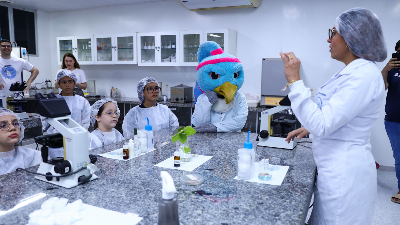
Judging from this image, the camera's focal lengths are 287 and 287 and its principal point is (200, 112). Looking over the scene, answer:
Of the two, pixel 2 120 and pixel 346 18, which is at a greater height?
pixel 346 18

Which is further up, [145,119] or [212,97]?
[212,97]

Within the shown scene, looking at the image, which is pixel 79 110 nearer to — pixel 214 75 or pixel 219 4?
pixel 214 75

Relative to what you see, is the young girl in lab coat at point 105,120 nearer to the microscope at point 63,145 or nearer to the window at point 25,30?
the microscope at point 63,145

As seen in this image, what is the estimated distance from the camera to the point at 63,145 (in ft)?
4.22

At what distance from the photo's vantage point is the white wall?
13.3ft

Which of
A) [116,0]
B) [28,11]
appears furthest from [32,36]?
[116,0]

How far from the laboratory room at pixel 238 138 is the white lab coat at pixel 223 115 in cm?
1

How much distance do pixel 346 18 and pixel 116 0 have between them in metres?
4.59

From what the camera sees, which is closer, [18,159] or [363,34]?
[363,34]

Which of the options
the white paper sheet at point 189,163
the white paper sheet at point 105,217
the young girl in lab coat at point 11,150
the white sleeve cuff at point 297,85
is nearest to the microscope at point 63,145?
A: the white paper sheet at point 105,217

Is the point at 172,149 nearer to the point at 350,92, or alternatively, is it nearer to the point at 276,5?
the point at 350,92

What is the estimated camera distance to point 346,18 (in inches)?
50.3

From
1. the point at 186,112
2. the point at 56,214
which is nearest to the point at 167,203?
the point at 56,214

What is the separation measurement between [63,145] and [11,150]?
84 centimetres
